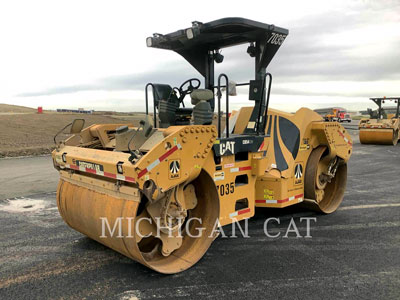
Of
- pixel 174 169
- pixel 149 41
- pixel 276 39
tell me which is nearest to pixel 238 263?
pixel 174 169

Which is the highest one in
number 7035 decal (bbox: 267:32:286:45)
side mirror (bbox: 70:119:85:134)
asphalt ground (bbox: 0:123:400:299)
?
number 7035 decal (bbox: 267:32:286:45)

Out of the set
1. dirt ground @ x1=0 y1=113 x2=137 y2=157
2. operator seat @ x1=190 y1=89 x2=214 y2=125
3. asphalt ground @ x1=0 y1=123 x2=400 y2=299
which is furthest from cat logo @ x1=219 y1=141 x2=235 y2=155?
dirt ground @ x1=0 y1=113 x2=137 y2=157

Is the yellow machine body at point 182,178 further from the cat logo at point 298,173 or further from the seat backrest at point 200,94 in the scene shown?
the seat backrest at point 200,94

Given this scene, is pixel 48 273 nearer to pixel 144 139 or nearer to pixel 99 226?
pixel 99 226

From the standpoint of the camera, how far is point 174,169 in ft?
10.8

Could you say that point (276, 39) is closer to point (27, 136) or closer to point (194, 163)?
point (194, 163)

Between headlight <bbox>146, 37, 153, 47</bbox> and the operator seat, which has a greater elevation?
headlight <bbox>146, 37, 153, 47</bbox>

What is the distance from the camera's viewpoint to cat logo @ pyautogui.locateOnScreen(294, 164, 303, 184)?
513 centimetres

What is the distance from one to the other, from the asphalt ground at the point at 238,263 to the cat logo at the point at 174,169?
1058 millimetres

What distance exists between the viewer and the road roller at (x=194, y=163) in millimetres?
3283

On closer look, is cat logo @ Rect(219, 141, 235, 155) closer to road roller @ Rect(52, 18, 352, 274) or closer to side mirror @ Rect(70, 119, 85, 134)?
road roller @ Rect(52, 18, 352, 274)

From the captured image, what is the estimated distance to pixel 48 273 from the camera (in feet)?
12.0

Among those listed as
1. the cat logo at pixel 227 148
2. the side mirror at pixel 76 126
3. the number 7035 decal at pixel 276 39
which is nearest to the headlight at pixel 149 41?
the side mirror at pixel 76 126

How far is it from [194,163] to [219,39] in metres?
1.99
